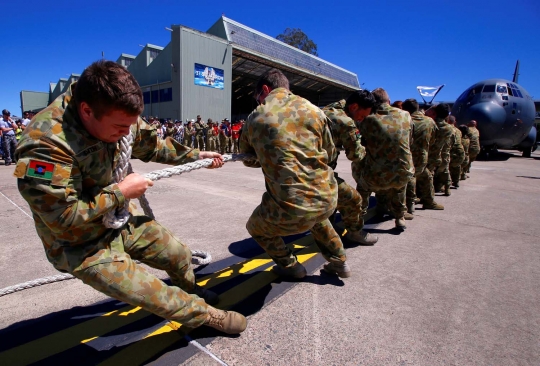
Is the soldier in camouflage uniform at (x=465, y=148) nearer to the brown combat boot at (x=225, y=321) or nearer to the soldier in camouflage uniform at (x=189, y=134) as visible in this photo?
the brown combat boot at (x=225, y=321)

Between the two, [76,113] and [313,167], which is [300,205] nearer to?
[313,167]

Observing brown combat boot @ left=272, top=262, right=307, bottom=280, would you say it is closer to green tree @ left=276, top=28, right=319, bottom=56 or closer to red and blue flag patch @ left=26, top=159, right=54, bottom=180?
red and blue flag patch @ left=26, top=159, right=54, bottom=180

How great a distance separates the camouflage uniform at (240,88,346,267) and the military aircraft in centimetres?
1382

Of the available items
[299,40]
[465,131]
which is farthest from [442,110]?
[299,40]

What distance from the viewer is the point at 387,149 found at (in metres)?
4.02

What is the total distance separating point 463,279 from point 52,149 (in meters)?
3.41

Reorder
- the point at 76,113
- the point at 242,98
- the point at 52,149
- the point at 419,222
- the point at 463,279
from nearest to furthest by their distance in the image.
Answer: the point at 52,149 < the point at 76,113 < the point at 463,279 < the point at 419,222 < the point at 242,98

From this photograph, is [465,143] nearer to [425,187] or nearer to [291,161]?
[425,187]

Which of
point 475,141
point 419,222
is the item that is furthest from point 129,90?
point 475,141

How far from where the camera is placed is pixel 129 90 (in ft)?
4.95

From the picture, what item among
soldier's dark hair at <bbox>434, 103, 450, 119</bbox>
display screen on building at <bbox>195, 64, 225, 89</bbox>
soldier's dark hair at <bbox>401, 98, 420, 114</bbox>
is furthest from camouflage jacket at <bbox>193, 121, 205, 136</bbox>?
soldier's dark hair at <bbox>401, 98, 420, 114</bbox>

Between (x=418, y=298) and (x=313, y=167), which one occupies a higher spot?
(x=313, y=167)

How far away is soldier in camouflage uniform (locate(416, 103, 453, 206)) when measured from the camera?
230 inches

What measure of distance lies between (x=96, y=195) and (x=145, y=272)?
0.50 metres
